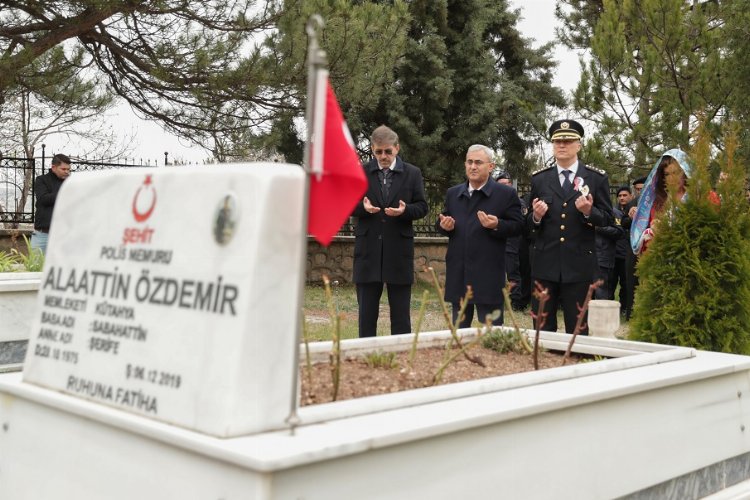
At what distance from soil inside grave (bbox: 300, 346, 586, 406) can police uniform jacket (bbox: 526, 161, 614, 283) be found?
1.40 meters

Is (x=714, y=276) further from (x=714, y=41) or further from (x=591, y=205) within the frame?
(x=714, y=41)

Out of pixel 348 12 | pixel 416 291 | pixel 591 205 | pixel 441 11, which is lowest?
pixel 416 291

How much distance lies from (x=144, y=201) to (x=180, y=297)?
386 millimetres

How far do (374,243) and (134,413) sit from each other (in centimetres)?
390

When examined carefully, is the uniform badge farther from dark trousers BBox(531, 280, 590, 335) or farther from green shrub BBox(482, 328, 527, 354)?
green shrub BBox(482, 328, 527, 354)

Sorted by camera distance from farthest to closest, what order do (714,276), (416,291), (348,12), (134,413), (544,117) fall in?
(544,117)
(416,291)
(348,12)
(714,276)
(134,413)

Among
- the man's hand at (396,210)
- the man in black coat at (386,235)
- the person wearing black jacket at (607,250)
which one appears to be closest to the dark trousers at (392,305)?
the man in black coat at (386,235)

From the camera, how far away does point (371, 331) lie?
6.30 m

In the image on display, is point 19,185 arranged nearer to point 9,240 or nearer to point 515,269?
point 9,240

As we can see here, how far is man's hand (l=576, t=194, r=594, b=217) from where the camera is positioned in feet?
17.5

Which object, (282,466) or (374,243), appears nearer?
(282,466)

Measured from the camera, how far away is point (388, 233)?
627 cm

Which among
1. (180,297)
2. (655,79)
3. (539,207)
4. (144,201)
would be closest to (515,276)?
(655,79)

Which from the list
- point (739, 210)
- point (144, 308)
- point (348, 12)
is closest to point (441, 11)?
point (348, 12)
